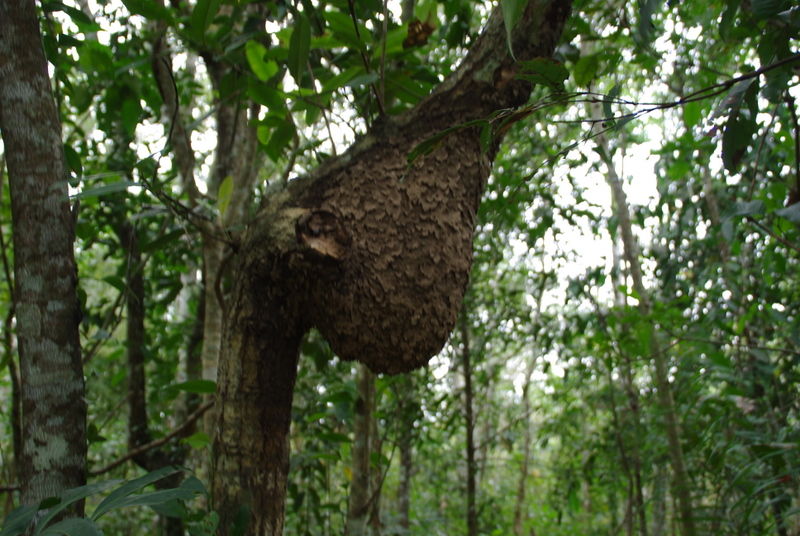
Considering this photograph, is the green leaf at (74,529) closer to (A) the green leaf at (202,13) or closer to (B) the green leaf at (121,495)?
(B) the green leaf at (121,495)

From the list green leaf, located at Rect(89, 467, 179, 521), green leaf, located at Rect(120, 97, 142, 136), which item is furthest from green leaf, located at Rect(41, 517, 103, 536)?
green leaf, located at Rect(120, 97, 142, 136)

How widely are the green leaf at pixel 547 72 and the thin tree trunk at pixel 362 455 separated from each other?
132 centimetres

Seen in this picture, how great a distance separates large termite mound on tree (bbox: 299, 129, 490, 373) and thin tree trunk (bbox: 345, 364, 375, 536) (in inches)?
34.5

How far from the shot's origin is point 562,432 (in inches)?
183

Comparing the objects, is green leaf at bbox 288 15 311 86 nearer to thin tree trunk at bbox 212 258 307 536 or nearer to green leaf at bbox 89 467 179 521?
thin tree trunk at bbox 212 258 307 536

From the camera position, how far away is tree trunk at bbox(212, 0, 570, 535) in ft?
3.66

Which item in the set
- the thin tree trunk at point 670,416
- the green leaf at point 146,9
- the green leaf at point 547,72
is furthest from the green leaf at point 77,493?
the thin tree trunk at point 670,416

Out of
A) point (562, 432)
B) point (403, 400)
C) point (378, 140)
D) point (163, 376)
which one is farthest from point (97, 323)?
point (562, 432)

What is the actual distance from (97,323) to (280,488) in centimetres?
155

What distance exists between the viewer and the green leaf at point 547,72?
32.6 inches

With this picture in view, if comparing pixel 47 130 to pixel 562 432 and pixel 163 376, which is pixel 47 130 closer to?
pixel 163 376

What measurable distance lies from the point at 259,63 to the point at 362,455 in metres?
1.25

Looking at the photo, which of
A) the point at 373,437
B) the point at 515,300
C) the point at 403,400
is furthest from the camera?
the point at 515,300

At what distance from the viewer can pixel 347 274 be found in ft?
3.65
